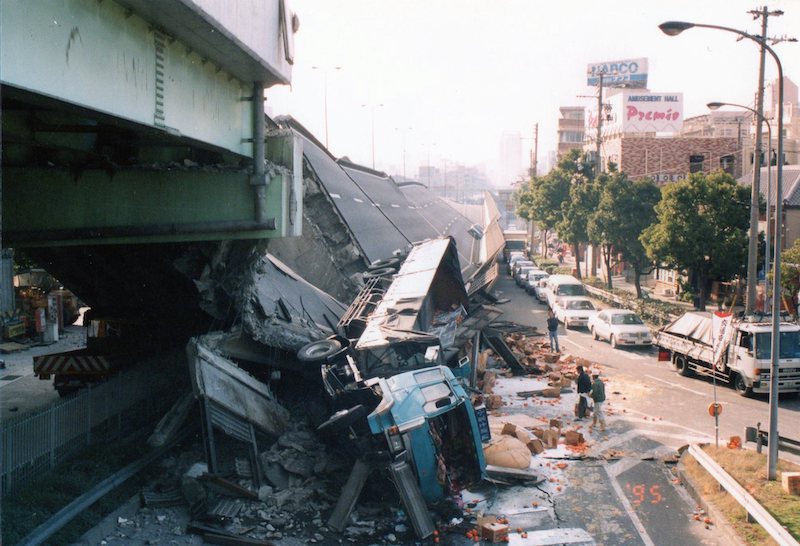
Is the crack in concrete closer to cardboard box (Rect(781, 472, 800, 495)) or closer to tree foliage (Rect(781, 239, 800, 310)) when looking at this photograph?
cardboard box (Rect(781, 472, 800, 495))

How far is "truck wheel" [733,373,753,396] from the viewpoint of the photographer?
18908mm

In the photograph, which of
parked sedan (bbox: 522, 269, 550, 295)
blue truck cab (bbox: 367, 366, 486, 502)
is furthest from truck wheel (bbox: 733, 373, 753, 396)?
parked sedan (bbox: 522, 269, 550, 295)

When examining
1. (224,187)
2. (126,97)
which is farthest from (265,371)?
(126,97)

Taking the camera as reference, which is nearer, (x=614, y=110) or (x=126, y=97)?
(x=126, y=97)

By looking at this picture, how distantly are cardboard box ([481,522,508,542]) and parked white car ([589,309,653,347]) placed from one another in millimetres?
17259

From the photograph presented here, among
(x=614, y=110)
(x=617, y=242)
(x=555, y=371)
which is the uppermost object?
(x=614, y=110)

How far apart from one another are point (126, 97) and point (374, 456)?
21.9 feet

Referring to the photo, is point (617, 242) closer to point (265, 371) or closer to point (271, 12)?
point (265, 371)

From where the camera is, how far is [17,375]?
21484 millimetres

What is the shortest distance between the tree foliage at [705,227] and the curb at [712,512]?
56.0 ft

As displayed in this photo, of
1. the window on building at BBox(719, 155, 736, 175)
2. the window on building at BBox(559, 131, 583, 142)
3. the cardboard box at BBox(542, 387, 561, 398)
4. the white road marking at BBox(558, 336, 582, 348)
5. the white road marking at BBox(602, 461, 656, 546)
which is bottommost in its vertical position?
the white road marking at BBox(602, 461, 656, 546)

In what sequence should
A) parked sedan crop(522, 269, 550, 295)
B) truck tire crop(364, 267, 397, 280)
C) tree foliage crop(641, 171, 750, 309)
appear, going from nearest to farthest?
truck tire crop(364, 267, 397, 280)
tree foliage crop(641, 171, 750, 309)
parked sedan crop(522, 269, 550, 295)

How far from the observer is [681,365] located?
22109mm

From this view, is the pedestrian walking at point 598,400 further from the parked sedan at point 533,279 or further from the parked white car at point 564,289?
the parked sedan at point 533,279
